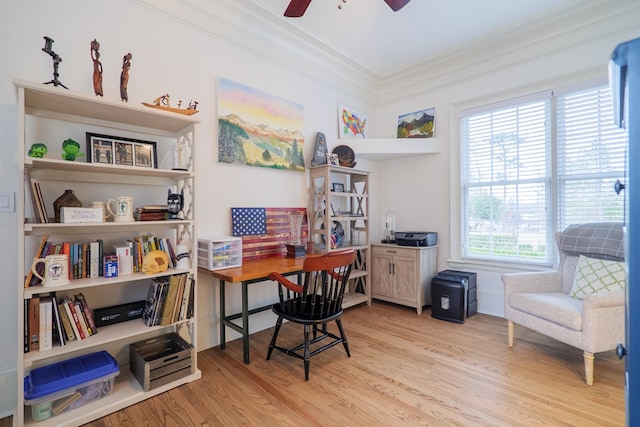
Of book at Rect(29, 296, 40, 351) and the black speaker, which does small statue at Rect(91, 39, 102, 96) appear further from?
the black speaker

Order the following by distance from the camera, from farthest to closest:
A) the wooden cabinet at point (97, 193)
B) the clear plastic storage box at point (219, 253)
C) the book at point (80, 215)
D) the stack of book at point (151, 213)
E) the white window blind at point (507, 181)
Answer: the white window blind at point (507, 181) → the clear plastic storage box at point (219, 253) → the stack of book at point (151, 213) → the book at point (80, 215) → the wooden cabinet at point (97, 193)

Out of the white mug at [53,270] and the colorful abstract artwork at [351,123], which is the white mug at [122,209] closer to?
the white mug at [53,270]

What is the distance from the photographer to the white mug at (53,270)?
1.64 metres

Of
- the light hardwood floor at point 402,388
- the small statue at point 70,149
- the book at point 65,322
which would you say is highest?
the small statue at point 70,149

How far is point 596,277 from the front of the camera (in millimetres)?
2338

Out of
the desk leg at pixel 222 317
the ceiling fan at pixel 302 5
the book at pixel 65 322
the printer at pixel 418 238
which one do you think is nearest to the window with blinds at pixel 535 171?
the printer at pixel 418 238

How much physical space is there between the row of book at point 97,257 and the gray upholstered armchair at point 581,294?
9.49ft

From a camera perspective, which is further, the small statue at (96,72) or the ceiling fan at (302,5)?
the ceiling fan at (302,5)

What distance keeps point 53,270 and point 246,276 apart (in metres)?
1.07

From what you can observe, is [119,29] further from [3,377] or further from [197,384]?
[197,384]

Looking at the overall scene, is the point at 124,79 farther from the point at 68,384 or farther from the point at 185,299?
the point at 68,384

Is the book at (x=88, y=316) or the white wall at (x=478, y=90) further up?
the white wall at (x=478, y=90)

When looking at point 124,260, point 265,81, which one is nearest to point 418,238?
point 265,81

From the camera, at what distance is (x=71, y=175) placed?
1.96 metres
